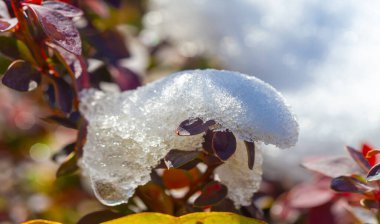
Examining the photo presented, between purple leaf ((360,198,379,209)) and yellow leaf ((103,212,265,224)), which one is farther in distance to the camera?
purple leaf ((360,198,379,209))

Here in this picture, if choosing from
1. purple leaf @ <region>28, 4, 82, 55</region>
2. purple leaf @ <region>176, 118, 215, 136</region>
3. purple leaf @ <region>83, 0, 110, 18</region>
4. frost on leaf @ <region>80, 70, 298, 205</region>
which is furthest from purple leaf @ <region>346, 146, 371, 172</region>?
purple leaf @ <region>83, 0, 110, 18</region>

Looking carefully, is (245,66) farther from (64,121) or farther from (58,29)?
(58,29)

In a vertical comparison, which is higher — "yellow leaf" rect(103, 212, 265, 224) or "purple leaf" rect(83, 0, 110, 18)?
"yellow leaf" rect(103, 212, 265, 224)

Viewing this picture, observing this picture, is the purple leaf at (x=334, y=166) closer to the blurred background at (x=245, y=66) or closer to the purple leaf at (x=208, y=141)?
the purple leaf at (x=208, y=141)

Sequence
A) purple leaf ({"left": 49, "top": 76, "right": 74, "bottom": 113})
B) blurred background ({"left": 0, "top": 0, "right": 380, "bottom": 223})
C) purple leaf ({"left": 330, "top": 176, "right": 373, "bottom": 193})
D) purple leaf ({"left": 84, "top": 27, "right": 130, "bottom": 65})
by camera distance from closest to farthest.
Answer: purple leaf ({"left": 330, "top": 176, "right": 373, "bottom": 193}) < purple leaf ({"left": 49, "top": 76, "right": 74, "bottom": 113}) < purple leaf ({"left": 84, "top": 27, "right": 130, "bottom": 65}) < blurred background ({"left": 0, "top": 0, "right": 380, "bottom": 223})

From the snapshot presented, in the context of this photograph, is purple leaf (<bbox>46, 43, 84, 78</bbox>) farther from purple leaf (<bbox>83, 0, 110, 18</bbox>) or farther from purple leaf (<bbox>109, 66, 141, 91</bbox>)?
purple leaf (<bbox>83, 0, 110, 18</bbox>)

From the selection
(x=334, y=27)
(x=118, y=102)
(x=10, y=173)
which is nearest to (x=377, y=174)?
(x=118, y=102)

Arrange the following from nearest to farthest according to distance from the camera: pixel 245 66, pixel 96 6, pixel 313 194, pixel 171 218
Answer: pixel 171 218, pixel 313 194, pixel 96 6, pixel 245 66

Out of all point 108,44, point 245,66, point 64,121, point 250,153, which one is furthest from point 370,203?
point 245,66
